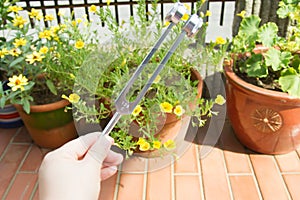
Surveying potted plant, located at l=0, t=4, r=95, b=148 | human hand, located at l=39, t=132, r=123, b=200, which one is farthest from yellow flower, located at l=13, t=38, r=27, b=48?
human hand, located at l=39, t=132, r=123, b=200

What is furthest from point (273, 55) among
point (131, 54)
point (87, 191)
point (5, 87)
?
point (5, 87)

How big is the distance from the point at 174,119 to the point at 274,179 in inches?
22.6

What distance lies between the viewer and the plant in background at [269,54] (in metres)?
1.35

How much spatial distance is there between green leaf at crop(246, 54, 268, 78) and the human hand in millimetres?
894

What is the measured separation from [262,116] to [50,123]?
99 centimetres

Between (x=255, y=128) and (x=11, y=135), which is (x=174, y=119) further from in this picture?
(x=11, y=135)

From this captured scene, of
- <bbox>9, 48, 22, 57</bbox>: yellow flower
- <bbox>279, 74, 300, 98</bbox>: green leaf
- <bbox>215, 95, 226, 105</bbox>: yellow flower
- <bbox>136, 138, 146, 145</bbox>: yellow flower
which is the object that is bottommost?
<bbox>136, 138, 146, 145</bbox>: yellow flower

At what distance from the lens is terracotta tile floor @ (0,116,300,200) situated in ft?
4.56

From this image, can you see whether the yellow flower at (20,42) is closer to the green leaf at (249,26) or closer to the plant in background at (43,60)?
the plant in background at (43,60)

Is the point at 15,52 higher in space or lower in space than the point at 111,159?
higher

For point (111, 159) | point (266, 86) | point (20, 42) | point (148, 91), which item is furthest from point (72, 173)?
point (266, 86)

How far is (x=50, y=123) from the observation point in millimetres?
1517

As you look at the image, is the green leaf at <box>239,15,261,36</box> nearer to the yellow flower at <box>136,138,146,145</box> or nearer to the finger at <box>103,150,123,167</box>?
the yellow flower at <box>136,138,146,145</box>

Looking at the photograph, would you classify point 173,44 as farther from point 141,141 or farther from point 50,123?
point 50,123
